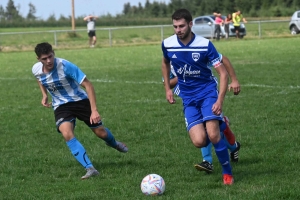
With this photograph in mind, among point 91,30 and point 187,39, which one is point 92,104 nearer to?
point 187,39

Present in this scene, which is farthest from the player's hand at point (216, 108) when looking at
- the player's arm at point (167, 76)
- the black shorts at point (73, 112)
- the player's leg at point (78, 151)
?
the black shorts at point (73, 112)

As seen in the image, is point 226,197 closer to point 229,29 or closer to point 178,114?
point 178,114

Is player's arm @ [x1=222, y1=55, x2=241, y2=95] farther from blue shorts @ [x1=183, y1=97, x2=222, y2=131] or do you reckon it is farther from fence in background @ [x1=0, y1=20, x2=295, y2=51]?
fence in background @ [x1=0, y1=20, x2=295, y2=51]

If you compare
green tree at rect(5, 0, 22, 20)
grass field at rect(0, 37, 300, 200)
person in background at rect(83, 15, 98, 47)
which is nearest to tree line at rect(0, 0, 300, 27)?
green tree at rect(5, 0, 22, 20)

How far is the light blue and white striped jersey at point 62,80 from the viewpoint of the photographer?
23.9ft

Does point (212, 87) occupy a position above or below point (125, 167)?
above

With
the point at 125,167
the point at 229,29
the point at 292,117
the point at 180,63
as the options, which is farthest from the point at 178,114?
the point at 229,29

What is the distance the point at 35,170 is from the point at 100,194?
60.8 inches

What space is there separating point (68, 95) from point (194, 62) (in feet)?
5.42

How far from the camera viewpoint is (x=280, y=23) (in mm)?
37781

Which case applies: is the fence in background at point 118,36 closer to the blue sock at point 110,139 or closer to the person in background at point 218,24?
the person in background at point 218,24

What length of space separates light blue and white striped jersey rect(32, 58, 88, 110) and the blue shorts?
1.20 m

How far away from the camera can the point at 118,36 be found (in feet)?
129

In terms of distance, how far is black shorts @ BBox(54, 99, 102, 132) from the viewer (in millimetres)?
7438
